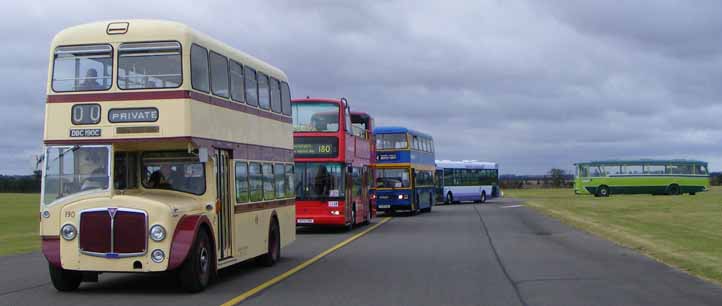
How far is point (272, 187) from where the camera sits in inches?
681

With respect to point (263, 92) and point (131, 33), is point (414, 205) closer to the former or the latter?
point (263, 92)

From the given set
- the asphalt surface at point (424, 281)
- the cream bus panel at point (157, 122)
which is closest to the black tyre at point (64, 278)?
the asphalt surface at point (424, 281)

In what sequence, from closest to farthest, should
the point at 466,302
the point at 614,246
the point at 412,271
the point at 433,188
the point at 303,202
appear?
the point at 466,302
the point at 412,271
the point at 614,246
the point at 303,202
the point at 433,188

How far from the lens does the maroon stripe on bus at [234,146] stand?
484 inches

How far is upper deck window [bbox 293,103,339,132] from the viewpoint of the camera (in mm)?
27375

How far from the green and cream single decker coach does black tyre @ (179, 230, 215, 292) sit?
6472 cm

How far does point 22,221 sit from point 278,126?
24028 mm

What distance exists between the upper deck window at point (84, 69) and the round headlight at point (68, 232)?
6.51 ft

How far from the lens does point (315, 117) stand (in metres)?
27.8

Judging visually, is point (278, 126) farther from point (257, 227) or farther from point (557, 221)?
point (557, 221)

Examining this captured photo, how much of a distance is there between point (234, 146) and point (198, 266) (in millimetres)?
2789

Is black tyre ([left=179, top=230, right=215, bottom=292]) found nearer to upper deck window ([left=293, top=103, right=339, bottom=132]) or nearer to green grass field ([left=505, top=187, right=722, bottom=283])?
green grass field ([left=505, top=187, right=722, bottom=283])

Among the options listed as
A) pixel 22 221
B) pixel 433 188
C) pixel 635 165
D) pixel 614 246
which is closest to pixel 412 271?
pixel 614 246

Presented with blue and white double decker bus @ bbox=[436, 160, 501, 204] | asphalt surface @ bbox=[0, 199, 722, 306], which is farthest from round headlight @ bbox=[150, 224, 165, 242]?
blue and white double decker bus @ bbox=[436, 160, 501, 204]
